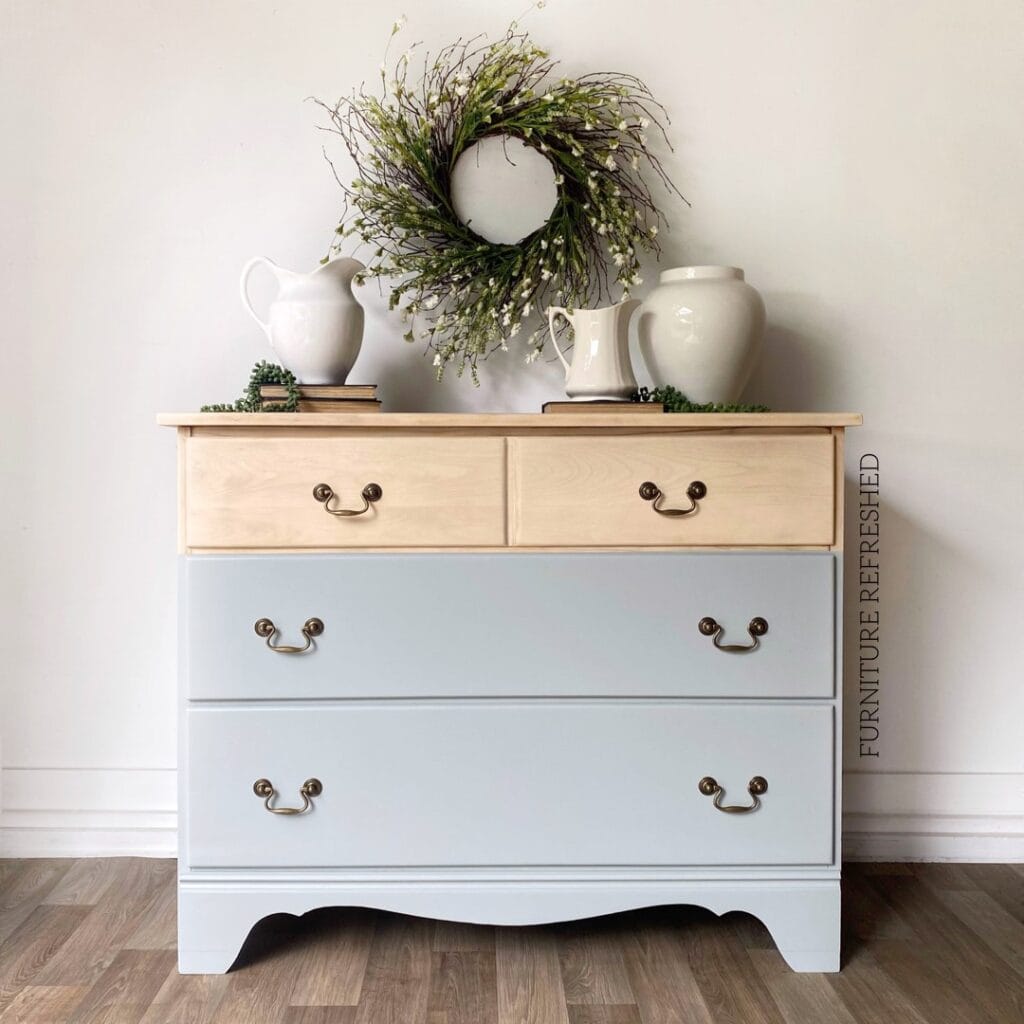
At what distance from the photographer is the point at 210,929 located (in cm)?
158

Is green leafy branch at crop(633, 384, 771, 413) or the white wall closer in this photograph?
green leafy branch at crop(633, 384, 771, 413)

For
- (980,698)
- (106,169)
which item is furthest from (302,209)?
(980,698)

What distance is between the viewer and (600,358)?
5.56 ft

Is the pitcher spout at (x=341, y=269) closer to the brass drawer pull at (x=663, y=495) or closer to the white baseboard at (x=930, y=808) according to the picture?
the brass drawer pull at (x=663, y=495)

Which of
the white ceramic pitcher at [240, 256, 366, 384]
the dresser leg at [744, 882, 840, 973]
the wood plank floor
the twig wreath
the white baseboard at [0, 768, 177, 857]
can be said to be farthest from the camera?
the white baseboard at [0, 768, 177, 857]

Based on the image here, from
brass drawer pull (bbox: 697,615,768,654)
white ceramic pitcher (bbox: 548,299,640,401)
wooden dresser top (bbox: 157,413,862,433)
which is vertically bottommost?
brass drawer pull (bbox: 697,615,768,654)

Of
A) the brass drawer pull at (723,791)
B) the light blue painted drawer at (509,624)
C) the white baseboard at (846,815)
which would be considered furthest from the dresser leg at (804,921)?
the white baseboard at (846,815)

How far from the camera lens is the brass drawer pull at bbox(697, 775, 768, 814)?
5.15ft

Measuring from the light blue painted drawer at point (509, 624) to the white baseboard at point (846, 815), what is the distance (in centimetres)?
67

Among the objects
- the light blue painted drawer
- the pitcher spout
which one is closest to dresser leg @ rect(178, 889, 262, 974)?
the light blue painted drawer

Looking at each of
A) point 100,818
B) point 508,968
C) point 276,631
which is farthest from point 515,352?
point 100,818

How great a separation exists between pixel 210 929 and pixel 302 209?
1399 mm

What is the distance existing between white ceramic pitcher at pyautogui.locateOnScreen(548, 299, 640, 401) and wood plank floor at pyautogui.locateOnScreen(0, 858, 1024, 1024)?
969mm

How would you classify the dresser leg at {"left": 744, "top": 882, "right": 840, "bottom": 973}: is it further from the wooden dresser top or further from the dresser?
the wooden dresser top
